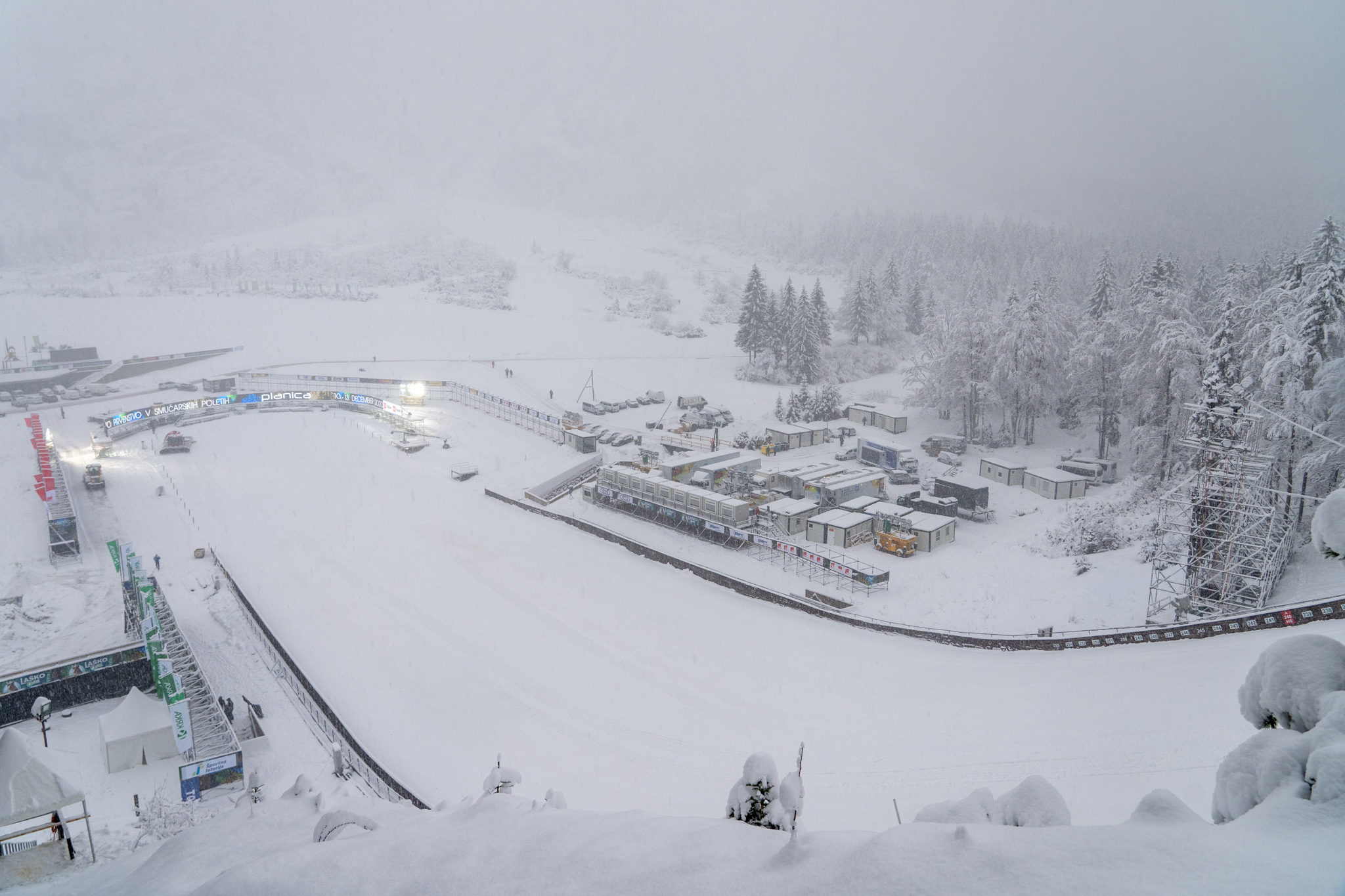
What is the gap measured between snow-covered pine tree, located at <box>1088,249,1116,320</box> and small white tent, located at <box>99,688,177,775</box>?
159ft

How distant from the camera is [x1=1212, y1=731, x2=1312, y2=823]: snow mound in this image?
2.60m

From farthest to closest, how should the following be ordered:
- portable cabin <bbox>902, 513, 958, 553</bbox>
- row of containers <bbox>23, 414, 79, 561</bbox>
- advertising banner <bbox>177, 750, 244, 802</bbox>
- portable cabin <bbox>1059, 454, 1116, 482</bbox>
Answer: portable cabin <bbox>1059, 454, 1116, 482</bbox> < portable cabin <bbox>902, 513, 958, 553</bbox> < row of containers <bbox>23, 414, 79, 561</bbox> < advertising banner <bbox>177, 750, 244, 802</bbox>

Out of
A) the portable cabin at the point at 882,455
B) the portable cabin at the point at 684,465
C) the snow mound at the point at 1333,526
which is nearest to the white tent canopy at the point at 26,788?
the snow mound at the point at 1333,526

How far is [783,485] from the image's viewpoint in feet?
101

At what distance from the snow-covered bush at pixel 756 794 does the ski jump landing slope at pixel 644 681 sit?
8.57 metres

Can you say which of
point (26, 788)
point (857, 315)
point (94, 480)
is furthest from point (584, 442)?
point (857, 315)

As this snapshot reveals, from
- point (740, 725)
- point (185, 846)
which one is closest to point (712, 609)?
point (740, 725)

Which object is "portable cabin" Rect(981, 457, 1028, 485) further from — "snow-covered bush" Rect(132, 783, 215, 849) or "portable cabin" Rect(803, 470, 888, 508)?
"snow-covered bush" Rect(132, 783, 215, 849)

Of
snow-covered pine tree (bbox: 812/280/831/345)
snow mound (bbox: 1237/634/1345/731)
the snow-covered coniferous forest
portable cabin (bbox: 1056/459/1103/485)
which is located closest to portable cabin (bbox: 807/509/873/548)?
the snow-covered coniferous forest

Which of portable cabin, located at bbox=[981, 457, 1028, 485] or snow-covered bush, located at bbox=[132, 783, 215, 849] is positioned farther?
portable cabin, located at bbox=[981, 457, 1028, 485]

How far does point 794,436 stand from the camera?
125 feet

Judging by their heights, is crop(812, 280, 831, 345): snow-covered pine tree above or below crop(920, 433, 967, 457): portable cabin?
above

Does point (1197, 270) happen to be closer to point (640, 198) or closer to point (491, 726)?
point (491, 726)

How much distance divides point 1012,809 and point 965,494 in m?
27.5
